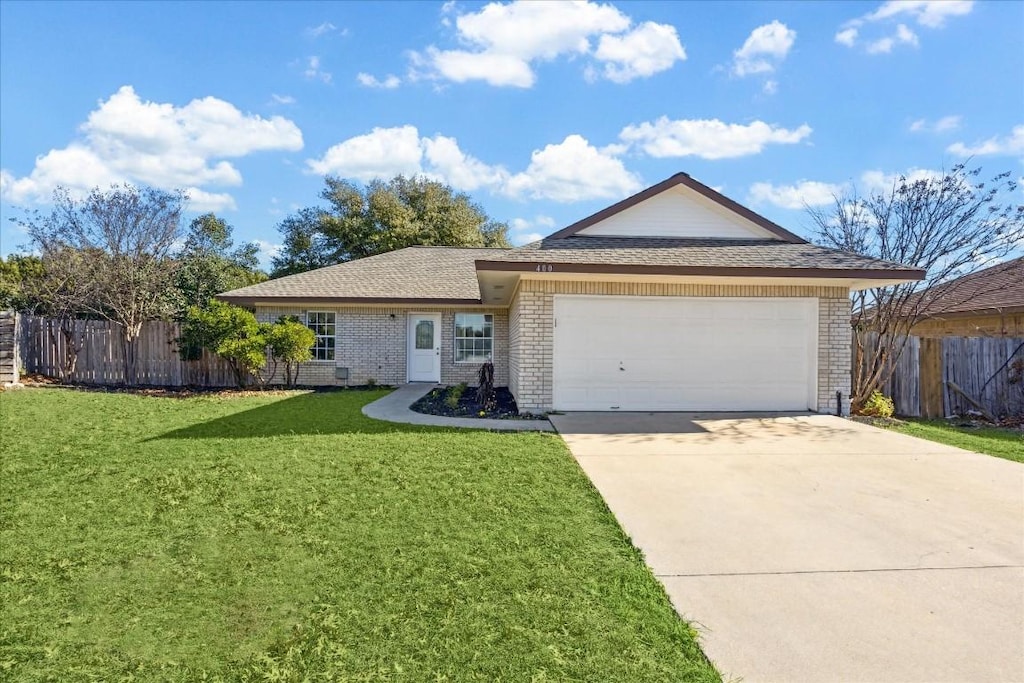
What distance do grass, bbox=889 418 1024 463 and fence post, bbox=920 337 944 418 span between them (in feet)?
3.06

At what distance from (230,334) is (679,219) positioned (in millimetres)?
10902

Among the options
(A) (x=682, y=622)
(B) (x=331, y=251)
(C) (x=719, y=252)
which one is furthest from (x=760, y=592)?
(B) (x=331, y=251)

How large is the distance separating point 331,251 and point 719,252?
27.2 metres

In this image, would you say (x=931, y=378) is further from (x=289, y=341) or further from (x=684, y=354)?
(x=289, y=341)

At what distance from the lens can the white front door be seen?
15.5 metres

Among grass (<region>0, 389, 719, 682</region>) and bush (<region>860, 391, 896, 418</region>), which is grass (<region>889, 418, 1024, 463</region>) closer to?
bush (<region>860, 391, 896, 418</region>)

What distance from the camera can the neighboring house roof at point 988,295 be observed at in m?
14.1

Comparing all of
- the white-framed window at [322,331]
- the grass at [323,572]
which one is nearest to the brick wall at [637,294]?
the grass at [323,572]

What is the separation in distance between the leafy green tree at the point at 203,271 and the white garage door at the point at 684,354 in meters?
15.2

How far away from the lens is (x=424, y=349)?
51.2 ft

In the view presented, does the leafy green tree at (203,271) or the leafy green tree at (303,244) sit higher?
the leafy green tree at (303,244)

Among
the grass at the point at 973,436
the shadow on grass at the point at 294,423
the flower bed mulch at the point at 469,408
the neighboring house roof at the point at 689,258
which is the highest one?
the neighboring house roof at the point at 689,258

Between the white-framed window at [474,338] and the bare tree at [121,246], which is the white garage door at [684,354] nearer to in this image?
the white-framed window at [474,338]

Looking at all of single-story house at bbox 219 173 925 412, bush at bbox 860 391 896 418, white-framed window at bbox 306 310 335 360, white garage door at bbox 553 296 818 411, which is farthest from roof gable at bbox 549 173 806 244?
white-framed window at bbox 306 310 335 360
